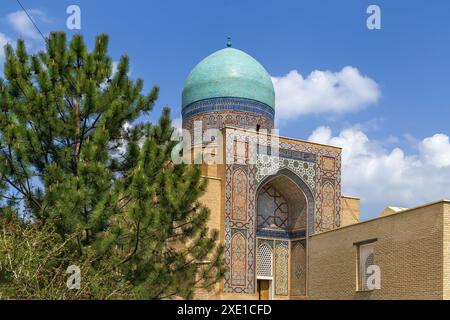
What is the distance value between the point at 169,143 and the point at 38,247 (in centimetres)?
316

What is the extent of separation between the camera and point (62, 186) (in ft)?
25.6

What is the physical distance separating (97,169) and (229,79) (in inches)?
401

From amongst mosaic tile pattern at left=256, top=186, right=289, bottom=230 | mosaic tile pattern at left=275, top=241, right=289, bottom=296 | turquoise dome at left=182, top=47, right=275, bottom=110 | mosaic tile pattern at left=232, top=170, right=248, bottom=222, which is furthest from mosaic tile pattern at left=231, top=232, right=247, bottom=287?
turquoise dome at left=182, top=47, right=275, bottom=110

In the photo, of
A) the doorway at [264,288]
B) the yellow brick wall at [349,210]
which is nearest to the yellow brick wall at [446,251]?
the doorway at [264,288]

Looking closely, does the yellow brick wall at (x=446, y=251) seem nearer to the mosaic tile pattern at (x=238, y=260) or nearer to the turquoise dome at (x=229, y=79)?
the mosaic tile pattern at (x=238, y=260)

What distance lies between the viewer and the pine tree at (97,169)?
313 inches

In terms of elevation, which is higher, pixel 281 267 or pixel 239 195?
pixel 239 195

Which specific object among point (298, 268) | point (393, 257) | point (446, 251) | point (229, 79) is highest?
point (229, 79)

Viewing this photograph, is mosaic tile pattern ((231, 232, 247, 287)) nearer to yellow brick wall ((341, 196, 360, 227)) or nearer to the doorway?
the doorway

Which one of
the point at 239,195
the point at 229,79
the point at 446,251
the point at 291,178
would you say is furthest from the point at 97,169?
the point at 229,79

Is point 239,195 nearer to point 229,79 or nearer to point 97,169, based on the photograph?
point 229,79

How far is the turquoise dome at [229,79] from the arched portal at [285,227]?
328 centimetres

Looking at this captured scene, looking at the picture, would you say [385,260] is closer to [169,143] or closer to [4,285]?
[169,143]

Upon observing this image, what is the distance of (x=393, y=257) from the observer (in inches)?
456
